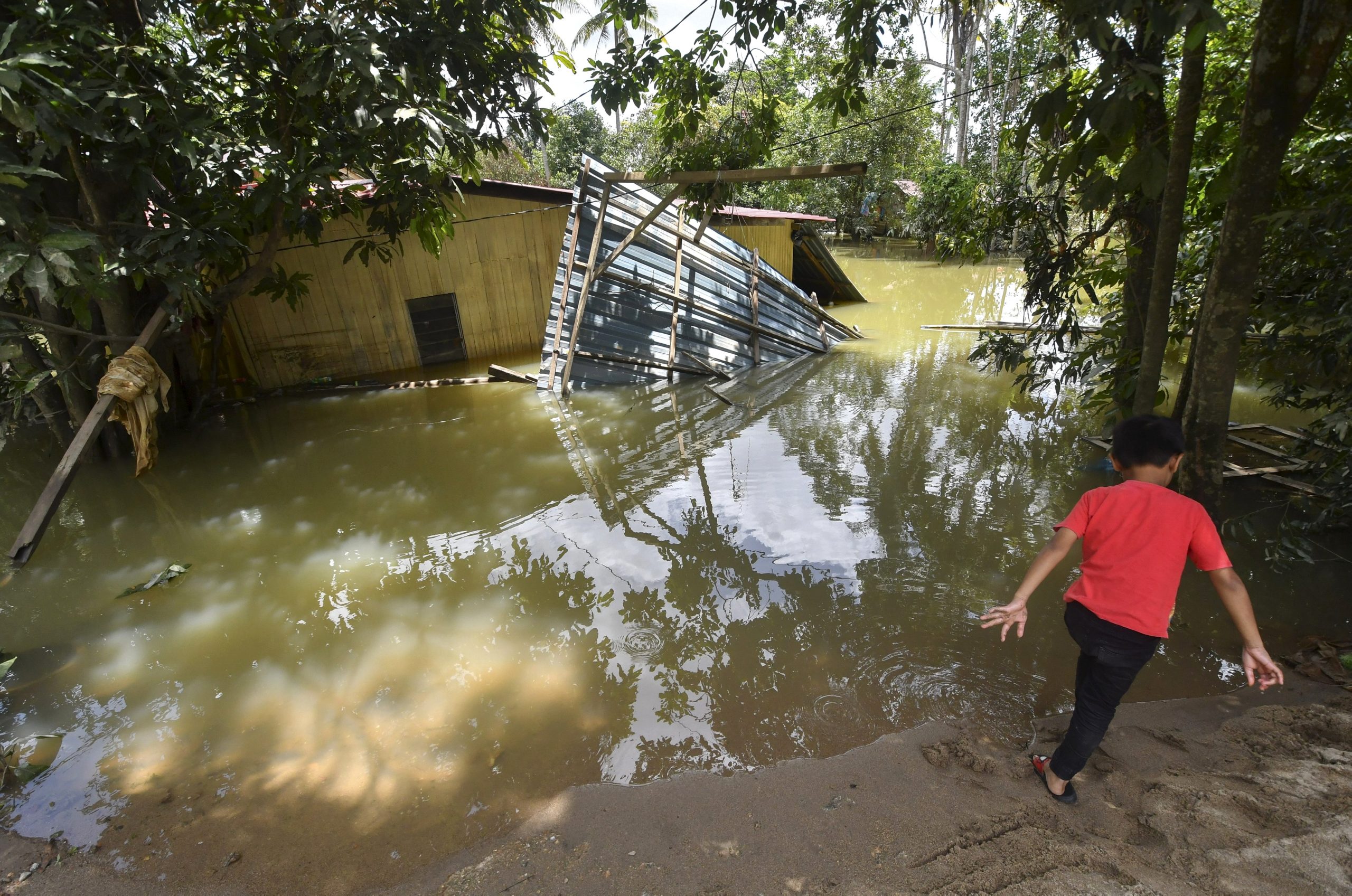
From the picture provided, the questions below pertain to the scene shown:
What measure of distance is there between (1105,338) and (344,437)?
742 centimetres

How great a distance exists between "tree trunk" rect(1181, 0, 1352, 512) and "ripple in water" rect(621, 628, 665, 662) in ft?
11.0

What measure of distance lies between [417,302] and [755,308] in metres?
5.22

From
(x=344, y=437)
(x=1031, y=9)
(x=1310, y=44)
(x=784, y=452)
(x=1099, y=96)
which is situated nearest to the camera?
(x=1099, y=96)

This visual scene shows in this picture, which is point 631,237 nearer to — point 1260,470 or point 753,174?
point 753,174

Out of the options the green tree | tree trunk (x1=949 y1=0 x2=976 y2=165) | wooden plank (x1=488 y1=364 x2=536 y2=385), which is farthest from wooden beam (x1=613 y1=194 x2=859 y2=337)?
tree trunk (x1=949 y1=0 x2=976 y2=165)

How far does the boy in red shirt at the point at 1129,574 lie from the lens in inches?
84.4

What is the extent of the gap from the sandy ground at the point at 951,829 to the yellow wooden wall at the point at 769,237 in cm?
1123

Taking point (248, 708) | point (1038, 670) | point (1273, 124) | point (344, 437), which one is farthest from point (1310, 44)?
point (344, 437)

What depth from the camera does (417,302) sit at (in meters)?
9.99

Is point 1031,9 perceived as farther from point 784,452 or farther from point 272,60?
point 272,60

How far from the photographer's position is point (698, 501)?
5.55 metres

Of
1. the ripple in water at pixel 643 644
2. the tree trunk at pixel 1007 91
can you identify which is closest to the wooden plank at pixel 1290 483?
the ripple in water at pixel 643 644

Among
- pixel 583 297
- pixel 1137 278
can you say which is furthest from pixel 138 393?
pixel 1137 278

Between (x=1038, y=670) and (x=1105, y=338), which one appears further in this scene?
(x=1105, y=338)
